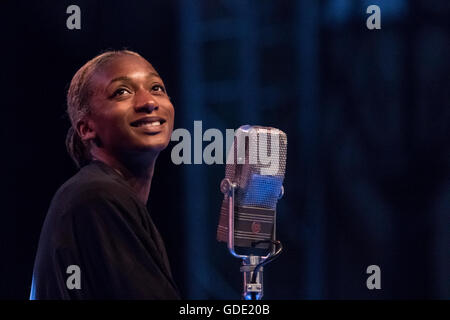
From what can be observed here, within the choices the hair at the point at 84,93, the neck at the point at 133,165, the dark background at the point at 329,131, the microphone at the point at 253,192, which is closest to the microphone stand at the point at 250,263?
the microphone at the point at 253,192

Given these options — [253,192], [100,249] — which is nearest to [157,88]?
[253,192]

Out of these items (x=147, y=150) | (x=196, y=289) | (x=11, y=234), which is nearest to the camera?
(x=147, y=150)

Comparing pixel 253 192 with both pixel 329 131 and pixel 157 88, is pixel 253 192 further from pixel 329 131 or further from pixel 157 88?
pixel 329 131

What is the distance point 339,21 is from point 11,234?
238 cm

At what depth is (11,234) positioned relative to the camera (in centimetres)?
450

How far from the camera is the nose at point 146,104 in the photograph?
264 centimetres

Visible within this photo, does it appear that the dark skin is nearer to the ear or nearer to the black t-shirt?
the ear

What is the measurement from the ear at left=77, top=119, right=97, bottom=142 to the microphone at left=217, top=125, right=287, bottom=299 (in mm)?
466

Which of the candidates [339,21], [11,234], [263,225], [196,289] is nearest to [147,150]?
[263,225]

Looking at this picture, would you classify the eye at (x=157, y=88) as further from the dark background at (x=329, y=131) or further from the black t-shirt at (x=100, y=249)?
the dark background at (x=329, y=131)

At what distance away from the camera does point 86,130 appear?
108 inches

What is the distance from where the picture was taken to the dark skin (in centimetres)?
262

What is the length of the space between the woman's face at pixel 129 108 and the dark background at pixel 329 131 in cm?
221
